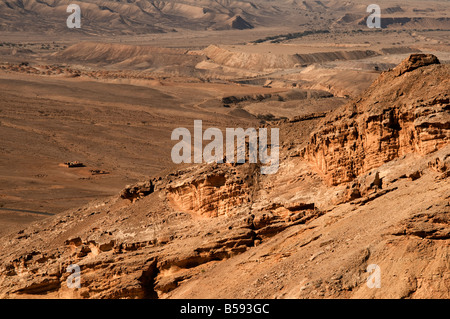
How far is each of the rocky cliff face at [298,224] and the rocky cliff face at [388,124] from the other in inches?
1.1

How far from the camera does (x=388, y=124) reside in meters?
12.7

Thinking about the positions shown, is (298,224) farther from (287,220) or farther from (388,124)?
(388,124)

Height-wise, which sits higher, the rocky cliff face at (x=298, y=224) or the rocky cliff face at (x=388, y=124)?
the rocky cliff face at (x=388, y=124)

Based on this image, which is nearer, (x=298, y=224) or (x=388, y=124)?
(x=388, y=124)

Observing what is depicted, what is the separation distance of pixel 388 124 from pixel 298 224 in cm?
273

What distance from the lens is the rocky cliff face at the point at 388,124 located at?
476 inches

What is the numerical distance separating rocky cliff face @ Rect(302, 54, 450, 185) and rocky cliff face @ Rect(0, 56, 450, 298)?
0.03m

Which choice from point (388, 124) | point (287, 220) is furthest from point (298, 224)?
point (388, 124)

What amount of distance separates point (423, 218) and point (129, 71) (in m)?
88.6

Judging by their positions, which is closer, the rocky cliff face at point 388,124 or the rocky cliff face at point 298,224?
the rocky cliff face at point 298,224

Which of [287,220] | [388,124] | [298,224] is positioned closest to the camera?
[388,124]

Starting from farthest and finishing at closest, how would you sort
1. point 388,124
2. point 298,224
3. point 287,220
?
1. point 287,220
2. point 298,224
3. point 388,124

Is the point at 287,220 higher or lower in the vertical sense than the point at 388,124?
lower

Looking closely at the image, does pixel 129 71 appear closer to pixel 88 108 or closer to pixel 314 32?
pixel 88 108
